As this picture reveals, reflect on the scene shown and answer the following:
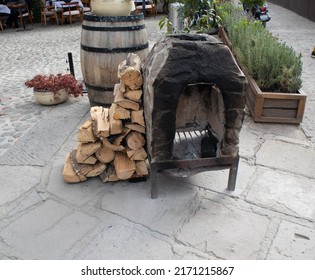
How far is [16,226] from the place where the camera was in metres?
2.36

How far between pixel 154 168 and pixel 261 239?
88cm

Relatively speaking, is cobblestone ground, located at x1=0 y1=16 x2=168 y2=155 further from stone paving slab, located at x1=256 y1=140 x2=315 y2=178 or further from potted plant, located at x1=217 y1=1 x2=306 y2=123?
stone paving slab, located at x1=256 y1=140 x2=315 y2=178

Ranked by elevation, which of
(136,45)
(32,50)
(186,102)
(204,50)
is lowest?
(32,50)

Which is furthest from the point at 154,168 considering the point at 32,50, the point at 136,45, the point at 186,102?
the point at 32,50

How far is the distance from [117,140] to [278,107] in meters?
2.20

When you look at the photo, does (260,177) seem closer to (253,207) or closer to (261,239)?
(253,207)

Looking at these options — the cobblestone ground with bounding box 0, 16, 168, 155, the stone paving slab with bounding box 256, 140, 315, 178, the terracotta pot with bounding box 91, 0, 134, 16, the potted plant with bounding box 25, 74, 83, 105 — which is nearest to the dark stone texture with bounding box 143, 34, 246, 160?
the stone paving slab with bounding box 256, 140, 315, 178

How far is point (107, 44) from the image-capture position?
3.65m

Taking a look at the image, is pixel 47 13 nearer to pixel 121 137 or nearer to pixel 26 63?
pixel 26 63

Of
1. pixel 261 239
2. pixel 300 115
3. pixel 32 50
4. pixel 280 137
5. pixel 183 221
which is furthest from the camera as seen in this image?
pixel 32 50

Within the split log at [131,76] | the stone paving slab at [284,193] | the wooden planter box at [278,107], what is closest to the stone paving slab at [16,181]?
the split log at [131,76]

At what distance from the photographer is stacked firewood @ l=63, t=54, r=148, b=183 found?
265 centimetres

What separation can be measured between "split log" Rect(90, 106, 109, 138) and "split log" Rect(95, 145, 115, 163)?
0.15 metres

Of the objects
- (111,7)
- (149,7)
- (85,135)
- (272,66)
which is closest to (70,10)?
(149,7)
